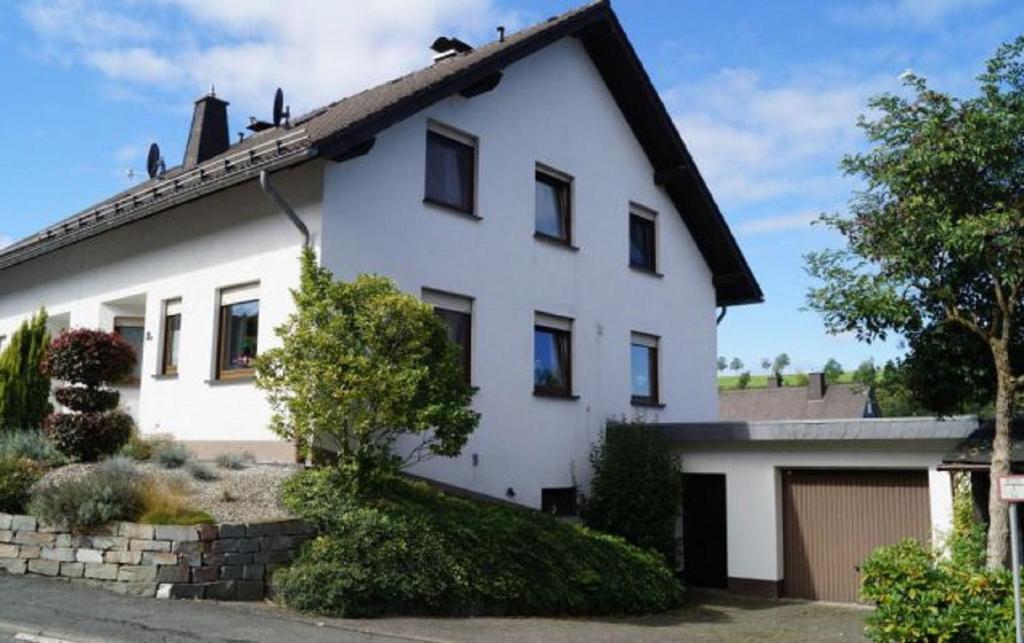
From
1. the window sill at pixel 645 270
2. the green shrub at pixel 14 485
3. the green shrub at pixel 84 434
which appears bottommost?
the green shrub at pixel 14 485

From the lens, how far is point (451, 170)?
16062 millimetres

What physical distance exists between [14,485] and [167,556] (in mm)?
2674

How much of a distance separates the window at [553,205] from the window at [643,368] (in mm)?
2797

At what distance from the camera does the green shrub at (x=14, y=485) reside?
11148 mm

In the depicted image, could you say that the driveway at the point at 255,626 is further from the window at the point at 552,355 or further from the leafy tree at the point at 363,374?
the window at the point at 552,355

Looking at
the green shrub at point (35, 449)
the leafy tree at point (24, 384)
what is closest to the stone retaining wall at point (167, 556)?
the green shrub at point (35, 449)

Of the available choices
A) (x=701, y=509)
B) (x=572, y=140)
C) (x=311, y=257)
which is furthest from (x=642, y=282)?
(x=311, y=257)

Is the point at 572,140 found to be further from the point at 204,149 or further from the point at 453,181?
the point at 204,149

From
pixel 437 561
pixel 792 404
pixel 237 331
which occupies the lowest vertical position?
pixel 437 561

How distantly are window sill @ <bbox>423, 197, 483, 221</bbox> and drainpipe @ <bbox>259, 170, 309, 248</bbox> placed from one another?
2.26 metres

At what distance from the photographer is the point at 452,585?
35.4 feet

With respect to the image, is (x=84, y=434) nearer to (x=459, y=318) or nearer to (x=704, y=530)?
(x=459, y=318)

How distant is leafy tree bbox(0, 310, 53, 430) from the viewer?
48.7 feet

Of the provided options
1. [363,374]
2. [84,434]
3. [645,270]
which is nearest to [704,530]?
[645,270]
